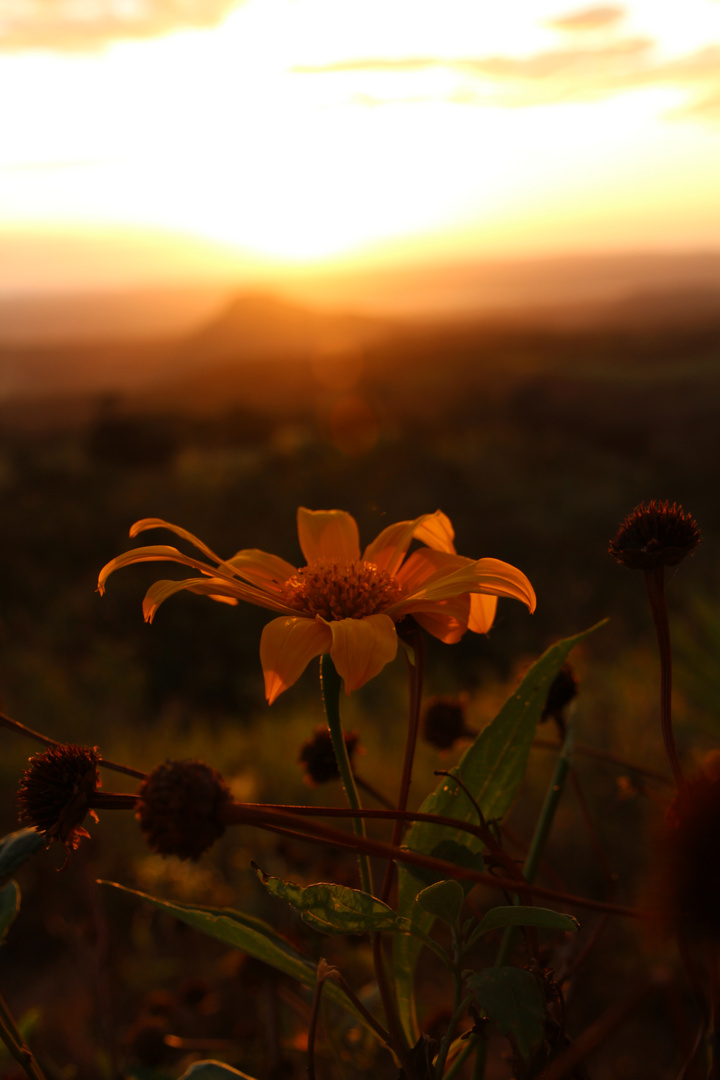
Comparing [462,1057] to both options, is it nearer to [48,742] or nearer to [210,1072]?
[210,1072]

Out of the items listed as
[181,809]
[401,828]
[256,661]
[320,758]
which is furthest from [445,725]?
[256,661]

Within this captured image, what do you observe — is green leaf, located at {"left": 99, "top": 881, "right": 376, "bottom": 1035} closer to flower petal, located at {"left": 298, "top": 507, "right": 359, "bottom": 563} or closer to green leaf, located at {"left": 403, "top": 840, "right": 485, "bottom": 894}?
Result: green leaf, located at {"left": 403, "top": 840, "right": 485, "bottom": 894}

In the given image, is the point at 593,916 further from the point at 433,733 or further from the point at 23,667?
the point at 23,667

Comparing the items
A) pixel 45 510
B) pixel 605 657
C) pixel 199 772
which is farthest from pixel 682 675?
pixel 45 510

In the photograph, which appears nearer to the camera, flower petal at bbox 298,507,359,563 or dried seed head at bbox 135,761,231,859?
dried seed head at bbox 135,761,231,859

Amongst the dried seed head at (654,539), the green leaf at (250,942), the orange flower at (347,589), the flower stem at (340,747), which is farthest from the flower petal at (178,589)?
the dried seed head at (654,539)

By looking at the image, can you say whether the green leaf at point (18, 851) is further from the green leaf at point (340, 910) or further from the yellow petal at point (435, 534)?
the yellow petal at point (435, 534)

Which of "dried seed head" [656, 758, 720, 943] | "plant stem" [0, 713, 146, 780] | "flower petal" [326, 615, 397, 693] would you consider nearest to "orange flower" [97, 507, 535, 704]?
"flower petal" [326, 615, 397, 693]
